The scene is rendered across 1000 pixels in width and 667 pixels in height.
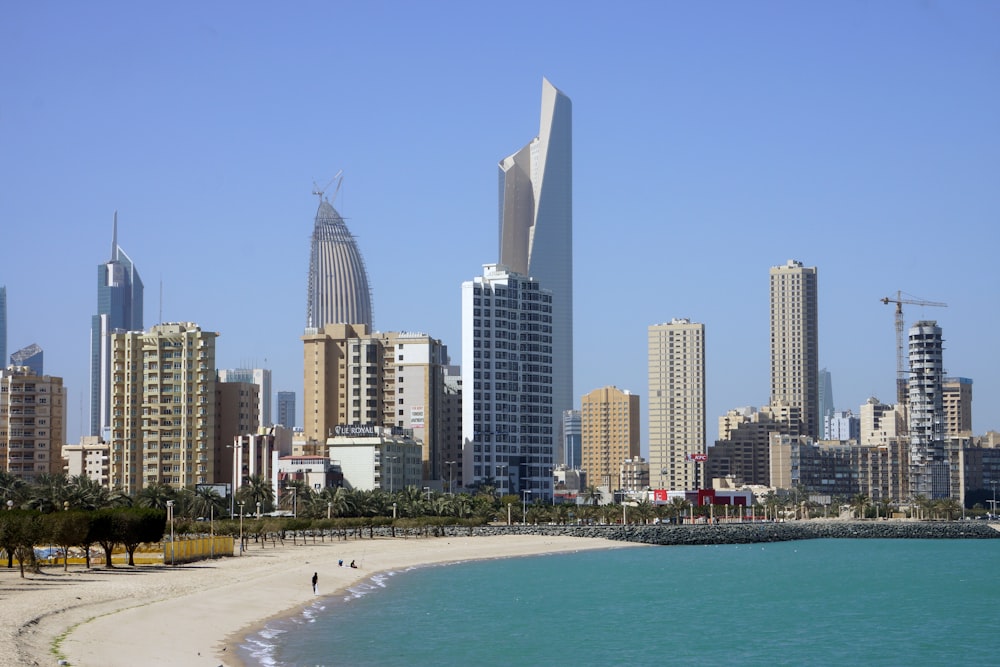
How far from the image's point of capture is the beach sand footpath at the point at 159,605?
55125mm

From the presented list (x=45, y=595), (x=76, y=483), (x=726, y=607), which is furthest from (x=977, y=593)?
(x=76, y=483)

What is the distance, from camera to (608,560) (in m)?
153

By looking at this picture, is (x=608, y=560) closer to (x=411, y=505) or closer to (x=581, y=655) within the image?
(x=411, y=505)

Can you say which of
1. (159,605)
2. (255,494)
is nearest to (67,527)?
(159,605)

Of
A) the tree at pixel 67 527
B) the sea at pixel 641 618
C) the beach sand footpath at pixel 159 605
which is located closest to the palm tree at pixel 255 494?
the beach sand footpath at pixel 159 605

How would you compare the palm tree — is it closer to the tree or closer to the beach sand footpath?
the beach sand footpath

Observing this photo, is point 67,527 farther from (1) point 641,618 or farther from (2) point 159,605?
(1) point 641,618

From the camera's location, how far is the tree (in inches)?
3413

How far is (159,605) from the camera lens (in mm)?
71875

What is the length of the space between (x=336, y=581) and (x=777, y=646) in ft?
130

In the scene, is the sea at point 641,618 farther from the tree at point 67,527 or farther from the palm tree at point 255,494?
→ the palm tree at point 255,494

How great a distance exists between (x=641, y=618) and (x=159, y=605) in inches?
1332

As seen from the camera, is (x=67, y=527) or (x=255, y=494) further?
(x=255, y=494)

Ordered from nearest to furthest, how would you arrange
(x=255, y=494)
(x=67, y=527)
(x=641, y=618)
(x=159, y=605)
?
1. (x=159, y=605)
2. (x=67, y=527)
3. (x=641, y=618)
4. (x=255, y=494)
